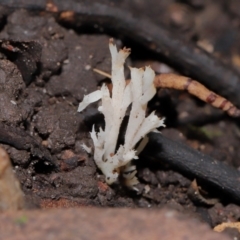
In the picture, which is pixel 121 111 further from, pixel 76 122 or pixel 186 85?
pixel 186 85

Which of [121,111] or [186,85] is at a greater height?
[186,85]

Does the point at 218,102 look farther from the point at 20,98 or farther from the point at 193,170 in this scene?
the point at 20,98

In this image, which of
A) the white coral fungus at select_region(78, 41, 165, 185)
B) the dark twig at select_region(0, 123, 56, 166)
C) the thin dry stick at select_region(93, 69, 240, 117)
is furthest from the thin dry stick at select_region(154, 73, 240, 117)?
the dark twig at select_region(0, 123, 56, 166)

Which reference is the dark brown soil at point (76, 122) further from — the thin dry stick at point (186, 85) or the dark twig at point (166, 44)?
the thin dry stick at point (186, 85)

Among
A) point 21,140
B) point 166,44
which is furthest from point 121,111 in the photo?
point 166,44

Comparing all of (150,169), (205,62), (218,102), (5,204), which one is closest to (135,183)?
(150,169)

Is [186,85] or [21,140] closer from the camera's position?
[21,140]

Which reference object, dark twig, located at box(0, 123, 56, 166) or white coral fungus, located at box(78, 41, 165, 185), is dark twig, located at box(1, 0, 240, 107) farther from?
dark twig, located at box(0, 123, 56, 166)
